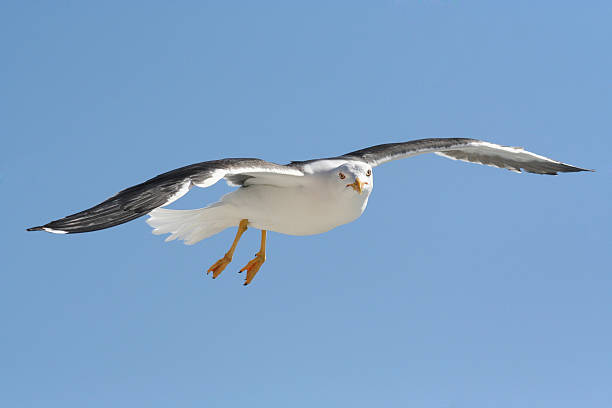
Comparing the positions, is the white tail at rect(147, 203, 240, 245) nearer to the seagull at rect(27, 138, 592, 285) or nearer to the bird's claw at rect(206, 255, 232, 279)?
the seagull at rect(27, 138, 592, 285)

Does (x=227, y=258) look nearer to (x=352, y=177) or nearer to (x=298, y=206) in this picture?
(x=298, y=206)

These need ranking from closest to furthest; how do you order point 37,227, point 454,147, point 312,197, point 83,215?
point 37,227, point 83,215, point 312,197, point 454,147

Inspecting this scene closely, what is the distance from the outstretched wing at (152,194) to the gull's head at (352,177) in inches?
38.5

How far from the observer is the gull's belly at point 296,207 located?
12.0 meters

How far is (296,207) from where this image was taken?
12156 millimetres

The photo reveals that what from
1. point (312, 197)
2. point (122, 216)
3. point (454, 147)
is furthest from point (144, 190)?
point (454, 147)

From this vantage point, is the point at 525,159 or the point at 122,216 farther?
the point at 525,159

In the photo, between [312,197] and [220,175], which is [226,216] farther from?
[220,175]

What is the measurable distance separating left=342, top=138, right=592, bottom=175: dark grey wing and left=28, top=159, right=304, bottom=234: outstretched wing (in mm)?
2675

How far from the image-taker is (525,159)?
16609 mm

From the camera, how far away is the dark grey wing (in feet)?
44.4

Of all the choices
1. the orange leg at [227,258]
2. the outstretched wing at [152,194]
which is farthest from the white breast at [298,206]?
the outstretched wing at [152,194]

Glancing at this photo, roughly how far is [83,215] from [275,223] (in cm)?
408

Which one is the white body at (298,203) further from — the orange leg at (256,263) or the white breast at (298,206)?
the orange leg at (256,263)
